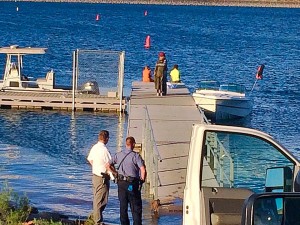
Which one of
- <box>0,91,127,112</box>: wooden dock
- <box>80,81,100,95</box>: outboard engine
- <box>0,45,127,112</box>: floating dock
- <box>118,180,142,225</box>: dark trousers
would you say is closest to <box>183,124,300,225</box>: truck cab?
<box>118,180,142,225</box>: dark trousers

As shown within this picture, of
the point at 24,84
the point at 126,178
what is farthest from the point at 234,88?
the point at 126,178

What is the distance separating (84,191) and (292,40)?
83019 millimetres

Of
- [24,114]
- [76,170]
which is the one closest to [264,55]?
[24,114]

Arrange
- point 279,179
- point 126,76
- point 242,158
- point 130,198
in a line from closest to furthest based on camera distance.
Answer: point 279,179
point 242,158
point 130,198
point 126,76

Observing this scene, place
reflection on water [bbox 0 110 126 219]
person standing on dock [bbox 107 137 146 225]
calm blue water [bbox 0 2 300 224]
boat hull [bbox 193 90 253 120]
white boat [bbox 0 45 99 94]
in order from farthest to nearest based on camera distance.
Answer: white boat [bbox 0 45 99 94]
boat hull [bbox 193 90 253 120]
calm blue water [bbox 0 2 300 224]
reflection on water [bbox 0 110 126 219]
person standing on dock [bbox 107 137 146 225]

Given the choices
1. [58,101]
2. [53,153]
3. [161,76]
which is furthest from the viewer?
[58,101]

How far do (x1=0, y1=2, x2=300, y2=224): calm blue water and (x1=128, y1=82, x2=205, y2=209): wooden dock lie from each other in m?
0.97

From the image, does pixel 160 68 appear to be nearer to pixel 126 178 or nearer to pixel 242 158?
pixel 126 178

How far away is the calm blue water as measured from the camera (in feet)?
68.6

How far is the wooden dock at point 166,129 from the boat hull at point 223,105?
659mm

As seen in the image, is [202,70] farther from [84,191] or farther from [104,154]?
[104,154]

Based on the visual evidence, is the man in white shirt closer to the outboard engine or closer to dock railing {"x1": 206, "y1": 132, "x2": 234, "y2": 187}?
dock railing {"x1": 206, "y1": 132, "x2": 234, "y2": 187}

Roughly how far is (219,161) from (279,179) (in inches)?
48.3

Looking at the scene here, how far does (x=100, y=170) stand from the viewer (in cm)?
1360
